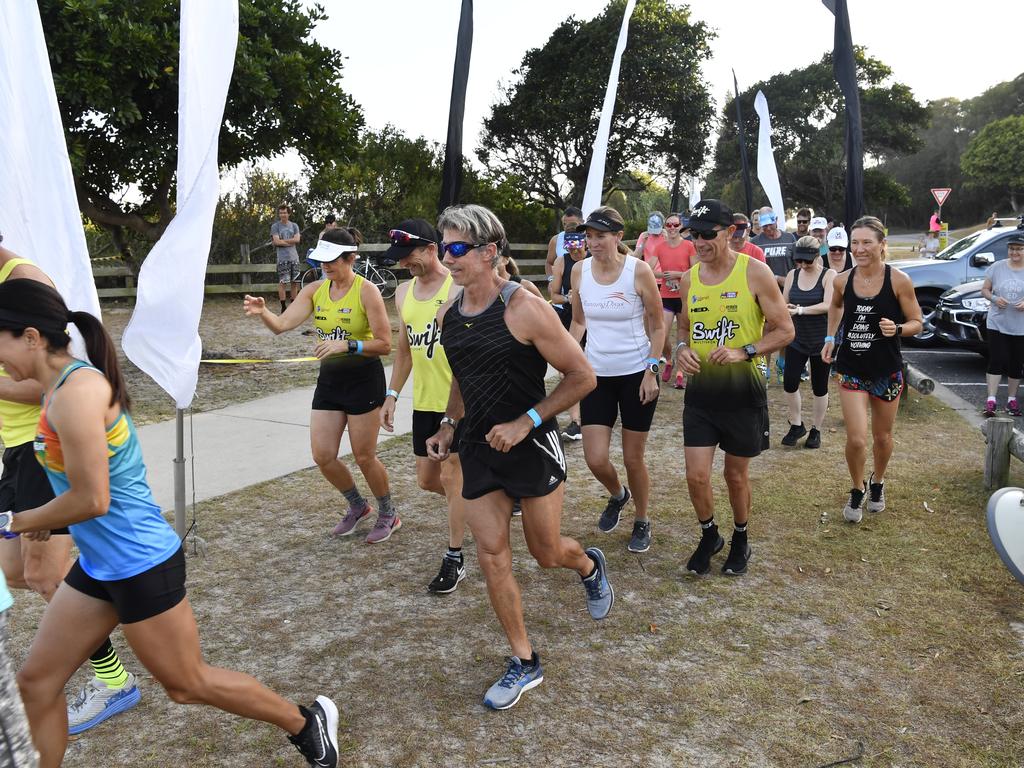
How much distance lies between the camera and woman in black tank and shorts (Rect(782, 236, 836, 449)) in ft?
24.6

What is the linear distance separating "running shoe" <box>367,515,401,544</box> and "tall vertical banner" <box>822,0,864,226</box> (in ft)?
15.8

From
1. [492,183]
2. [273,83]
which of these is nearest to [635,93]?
[492,183]

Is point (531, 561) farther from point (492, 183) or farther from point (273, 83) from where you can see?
point (492, 183)

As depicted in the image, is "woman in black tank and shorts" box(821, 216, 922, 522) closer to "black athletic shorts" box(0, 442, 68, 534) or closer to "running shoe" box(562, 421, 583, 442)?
"running shoe" box(562, 421, 583, 442)

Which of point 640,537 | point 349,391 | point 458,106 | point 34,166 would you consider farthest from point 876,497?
point 34,166

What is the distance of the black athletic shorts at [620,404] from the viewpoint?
196 inches

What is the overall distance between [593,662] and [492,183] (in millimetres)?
25861

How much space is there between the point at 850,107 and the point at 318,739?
7.00 meters

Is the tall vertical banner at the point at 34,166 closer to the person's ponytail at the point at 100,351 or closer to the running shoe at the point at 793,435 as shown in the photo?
the person's ponytail at the point at 100,351

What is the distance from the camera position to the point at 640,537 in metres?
5.07

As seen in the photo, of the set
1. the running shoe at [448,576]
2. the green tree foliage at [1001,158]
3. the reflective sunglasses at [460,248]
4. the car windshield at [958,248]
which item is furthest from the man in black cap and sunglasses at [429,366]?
the green tree foliage at [1001,158]

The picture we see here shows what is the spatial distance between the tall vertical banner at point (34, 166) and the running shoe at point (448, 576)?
2.27 m

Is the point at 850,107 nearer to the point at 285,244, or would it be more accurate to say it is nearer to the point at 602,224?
the point at 602,224

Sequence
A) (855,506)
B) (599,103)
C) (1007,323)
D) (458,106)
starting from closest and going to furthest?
1. (855,506)
2. (458,106)
3. (1007,323)
4. (599,103)
